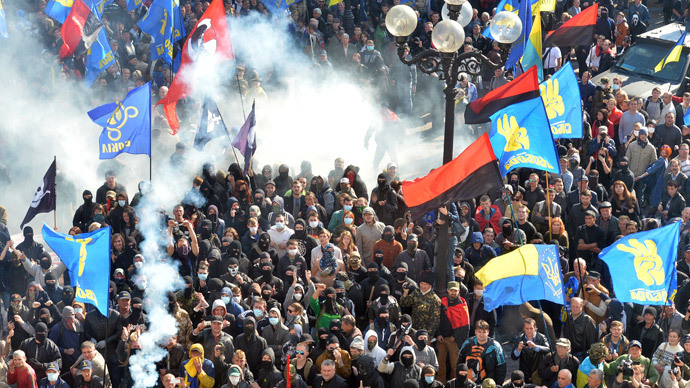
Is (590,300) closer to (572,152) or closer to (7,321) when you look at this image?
(572,152)

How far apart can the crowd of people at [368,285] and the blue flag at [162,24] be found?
2.13m

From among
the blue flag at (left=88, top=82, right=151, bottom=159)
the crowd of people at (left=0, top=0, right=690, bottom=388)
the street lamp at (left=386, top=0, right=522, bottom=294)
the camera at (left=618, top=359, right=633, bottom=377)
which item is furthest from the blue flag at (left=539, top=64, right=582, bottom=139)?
the blue flag at (left=88, top=82, right=151, bottom=159)

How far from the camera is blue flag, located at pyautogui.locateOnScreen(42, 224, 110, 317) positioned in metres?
13.1

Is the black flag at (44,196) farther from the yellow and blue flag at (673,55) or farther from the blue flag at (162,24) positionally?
the yellow and blue flag at (673,55)

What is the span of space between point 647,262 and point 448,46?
3.19 meters

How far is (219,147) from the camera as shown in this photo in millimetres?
20172

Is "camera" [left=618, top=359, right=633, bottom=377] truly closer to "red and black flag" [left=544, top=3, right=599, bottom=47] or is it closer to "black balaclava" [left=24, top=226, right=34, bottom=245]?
"black balaclava" [left=24, top=226, right=34, bottom=245]

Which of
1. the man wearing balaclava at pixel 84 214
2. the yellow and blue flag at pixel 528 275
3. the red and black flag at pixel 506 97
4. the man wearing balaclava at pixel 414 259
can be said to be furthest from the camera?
the man wearing balaclava at pixel 84 214

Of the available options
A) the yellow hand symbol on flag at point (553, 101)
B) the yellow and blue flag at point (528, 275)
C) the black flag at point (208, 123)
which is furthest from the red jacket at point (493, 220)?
the black flag at point (208, 123)

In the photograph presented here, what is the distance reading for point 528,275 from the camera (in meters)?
14.1

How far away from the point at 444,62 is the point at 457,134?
8.42 m

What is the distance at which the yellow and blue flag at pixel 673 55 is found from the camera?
21.1m

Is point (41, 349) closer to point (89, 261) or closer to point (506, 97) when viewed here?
point (89, 261)

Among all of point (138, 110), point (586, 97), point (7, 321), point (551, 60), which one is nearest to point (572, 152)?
point (586, 97)
